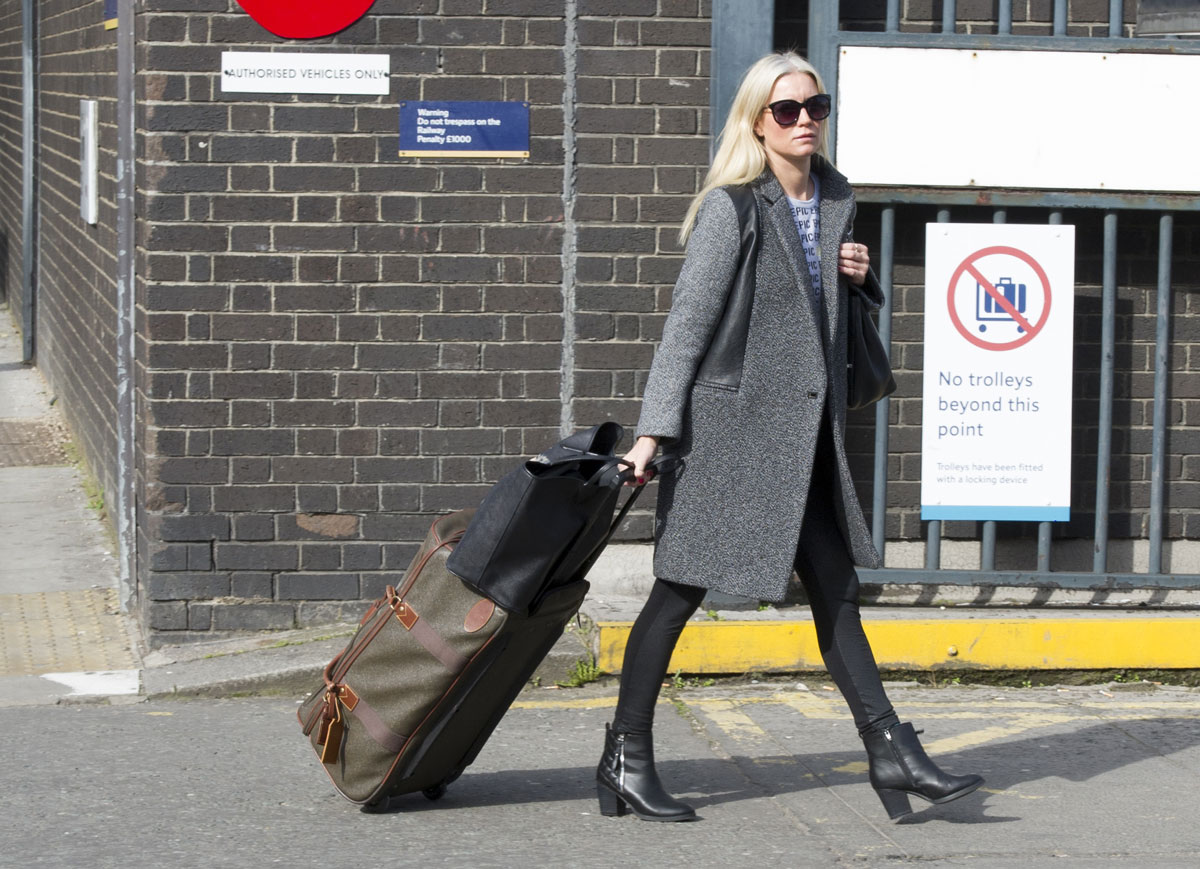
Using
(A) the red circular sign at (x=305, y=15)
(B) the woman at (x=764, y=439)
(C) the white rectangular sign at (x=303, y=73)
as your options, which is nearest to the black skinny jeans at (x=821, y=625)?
(B) the woman at (x=764, y=439)

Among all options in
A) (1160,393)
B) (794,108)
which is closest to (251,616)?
(794,108)

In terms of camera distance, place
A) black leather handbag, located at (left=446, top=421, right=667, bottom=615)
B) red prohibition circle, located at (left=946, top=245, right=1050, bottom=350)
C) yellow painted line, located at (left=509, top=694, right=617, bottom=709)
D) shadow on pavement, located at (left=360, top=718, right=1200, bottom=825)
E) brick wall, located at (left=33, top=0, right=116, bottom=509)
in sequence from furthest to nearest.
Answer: brick wall, located at (left=33, top=0, right=116, bottom=509) < red prohibition circle, located at (left=946, top=245, right=1050, bottom=350) < yellow painted line, located at (left=509, top=694, right=617, bottom=709) < shadow on pavement, located at (left=360, top=718, right=1200, bottom=825) < black leather handbag, located at (left=446, top=421, right=667, bottom=615)

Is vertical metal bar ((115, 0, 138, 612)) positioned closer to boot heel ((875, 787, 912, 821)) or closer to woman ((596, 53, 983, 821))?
woman ((596, 53, 983, 821))

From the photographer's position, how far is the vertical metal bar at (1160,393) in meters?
6.29

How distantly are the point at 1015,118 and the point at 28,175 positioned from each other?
27.2 ft

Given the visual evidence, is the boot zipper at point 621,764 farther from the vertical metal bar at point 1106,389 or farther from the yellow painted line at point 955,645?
the vertical metal bar at point 1106,389

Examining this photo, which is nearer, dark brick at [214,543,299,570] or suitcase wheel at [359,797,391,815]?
suitcase wheel at [359,797,391,815]

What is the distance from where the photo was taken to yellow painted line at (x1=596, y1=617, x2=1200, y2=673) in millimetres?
5887

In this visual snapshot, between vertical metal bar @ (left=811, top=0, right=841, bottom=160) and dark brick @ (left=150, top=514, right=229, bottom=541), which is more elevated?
vertical metal bar @ (left=811, top=0, right=841, bottom=160)

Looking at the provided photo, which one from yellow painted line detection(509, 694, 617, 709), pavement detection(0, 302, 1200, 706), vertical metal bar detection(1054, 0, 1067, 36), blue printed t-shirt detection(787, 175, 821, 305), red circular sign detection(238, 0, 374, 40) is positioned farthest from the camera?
vertical metal bar detection(1054, 0, 1067, 36)

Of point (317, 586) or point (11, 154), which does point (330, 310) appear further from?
point (11, 154)

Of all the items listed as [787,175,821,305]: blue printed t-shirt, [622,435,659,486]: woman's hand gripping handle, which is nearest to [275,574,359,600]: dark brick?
[622,435,659,486]: woman's hand gripping handle

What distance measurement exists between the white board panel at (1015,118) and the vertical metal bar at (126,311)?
2616 millimetres

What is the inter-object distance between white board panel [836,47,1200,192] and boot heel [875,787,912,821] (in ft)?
8.76
